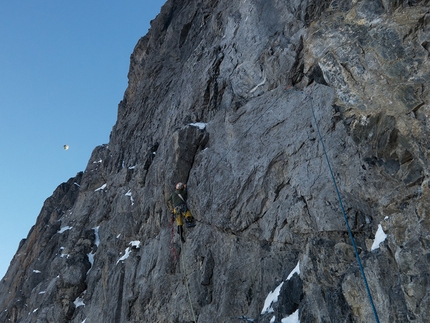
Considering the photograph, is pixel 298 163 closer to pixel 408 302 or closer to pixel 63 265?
pixel 408 302

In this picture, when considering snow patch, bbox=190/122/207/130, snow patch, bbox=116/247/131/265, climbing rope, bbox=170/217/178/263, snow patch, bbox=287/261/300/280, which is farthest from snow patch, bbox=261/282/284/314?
snow patch, bbox=116/247/131/265

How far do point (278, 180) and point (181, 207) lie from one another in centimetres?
425

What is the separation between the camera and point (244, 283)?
10320 millimetres

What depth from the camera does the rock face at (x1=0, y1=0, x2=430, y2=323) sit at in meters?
6.87

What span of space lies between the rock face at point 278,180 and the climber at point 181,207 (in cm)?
29

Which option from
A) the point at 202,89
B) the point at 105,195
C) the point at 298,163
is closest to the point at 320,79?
the point at 298,163

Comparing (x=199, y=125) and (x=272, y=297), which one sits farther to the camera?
(x=199, y=125)

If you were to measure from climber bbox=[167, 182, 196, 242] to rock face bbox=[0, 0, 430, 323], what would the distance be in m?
0.29

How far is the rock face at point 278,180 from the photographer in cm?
687

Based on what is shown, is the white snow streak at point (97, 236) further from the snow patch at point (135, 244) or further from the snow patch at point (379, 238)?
the snow patch at point (379, 238)

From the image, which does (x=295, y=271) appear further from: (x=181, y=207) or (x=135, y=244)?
(x=135, y=244)

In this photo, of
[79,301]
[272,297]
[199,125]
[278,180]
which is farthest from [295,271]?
[79,301]

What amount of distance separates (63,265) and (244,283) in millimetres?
16140

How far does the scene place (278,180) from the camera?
10484 millimetres
